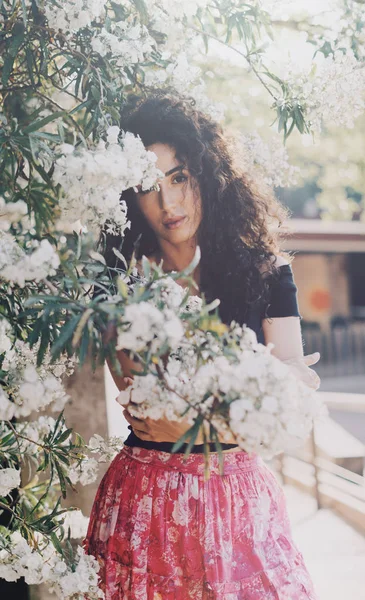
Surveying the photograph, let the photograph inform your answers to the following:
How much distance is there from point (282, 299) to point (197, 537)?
737 millimetres

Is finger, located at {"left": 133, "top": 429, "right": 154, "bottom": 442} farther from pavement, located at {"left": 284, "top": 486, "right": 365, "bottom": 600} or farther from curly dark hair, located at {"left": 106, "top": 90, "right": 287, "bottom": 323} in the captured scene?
pavement, located at {"left": 284, "top": 486, "right": 365, "bottom": 600}

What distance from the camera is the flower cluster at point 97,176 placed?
149 cm

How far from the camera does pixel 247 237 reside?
88.5 inches

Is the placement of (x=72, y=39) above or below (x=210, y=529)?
above

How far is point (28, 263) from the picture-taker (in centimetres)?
133

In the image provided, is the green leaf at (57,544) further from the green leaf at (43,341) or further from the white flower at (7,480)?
the green leaf at (43,341)

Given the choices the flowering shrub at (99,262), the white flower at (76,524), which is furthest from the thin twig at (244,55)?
the white flower at (76,524)

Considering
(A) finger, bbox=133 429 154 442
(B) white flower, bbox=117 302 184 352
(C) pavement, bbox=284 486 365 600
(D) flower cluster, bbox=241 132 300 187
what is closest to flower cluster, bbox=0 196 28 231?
(B) white flower, bbox=117 302 184 352

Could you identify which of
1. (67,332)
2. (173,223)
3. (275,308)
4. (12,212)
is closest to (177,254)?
(173,223)

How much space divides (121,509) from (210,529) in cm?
28

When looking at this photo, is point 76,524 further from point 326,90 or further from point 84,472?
point 326,90

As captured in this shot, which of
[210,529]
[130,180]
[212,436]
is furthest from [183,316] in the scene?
[210,529]

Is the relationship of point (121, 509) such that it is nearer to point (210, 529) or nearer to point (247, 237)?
point (210, 529)

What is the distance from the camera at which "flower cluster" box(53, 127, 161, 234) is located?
4.90 feet
